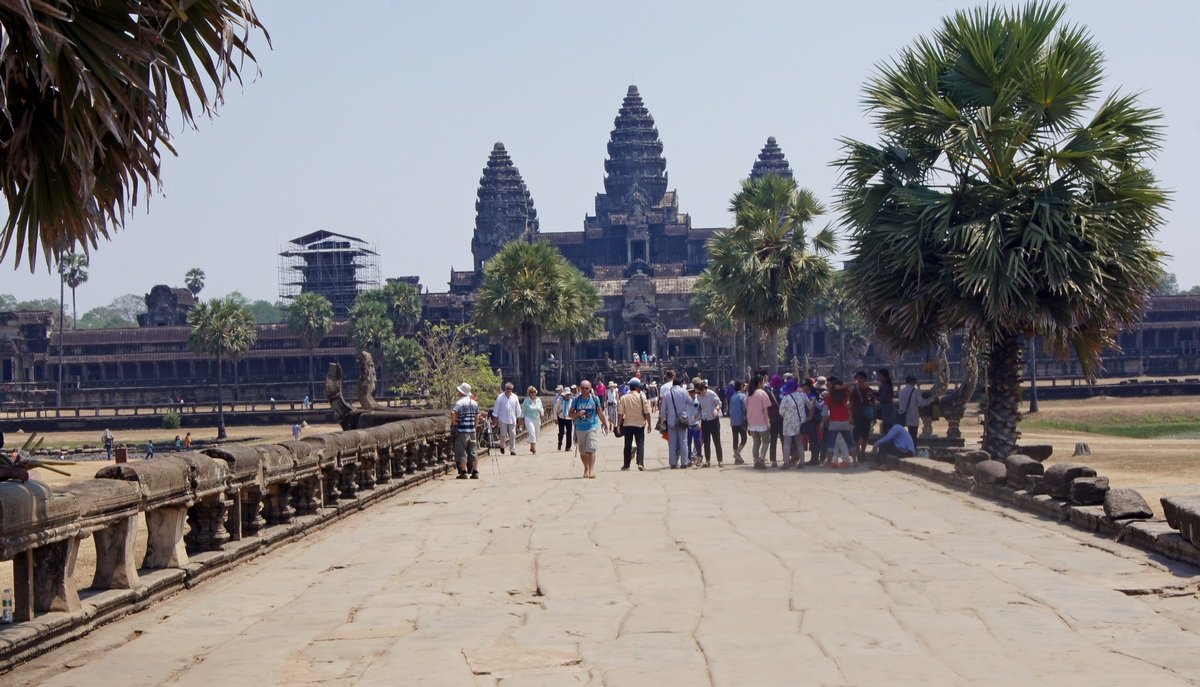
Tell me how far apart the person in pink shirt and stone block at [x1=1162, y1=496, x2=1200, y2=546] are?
430 inches

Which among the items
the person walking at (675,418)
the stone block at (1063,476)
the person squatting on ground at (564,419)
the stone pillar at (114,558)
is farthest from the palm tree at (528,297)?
the stone pillar at (114,558)

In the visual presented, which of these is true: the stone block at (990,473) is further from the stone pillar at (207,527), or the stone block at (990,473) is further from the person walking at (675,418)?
the stone pillar at (207,527)

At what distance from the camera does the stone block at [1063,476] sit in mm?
12305

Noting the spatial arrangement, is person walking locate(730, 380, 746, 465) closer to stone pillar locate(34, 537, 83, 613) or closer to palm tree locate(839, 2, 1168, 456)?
palm tree locate(839, 2, 1168, 456)

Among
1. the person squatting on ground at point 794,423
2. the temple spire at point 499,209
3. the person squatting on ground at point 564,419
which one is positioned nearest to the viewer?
the person squatting on ground at point 794,423

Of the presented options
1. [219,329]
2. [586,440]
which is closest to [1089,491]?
[586,440]

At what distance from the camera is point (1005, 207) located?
18.7 m

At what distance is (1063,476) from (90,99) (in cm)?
875

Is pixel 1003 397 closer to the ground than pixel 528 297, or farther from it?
closer to the ground

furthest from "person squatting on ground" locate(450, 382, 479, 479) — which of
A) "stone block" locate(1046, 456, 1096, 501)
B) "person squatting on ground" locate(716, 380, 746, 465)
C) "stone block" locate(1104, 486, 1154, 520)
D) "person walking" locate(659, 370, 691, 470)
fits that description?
"stone block" locate(1104, 486, 1154, 520)

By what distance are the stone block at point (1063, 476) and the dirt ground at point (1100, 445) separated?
1201mm

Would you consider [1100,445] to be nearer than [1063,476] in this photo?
No

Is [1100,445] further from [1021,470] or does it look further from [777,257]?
[1021,470]

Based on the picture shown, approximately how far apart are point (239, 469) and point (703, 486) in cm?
783
